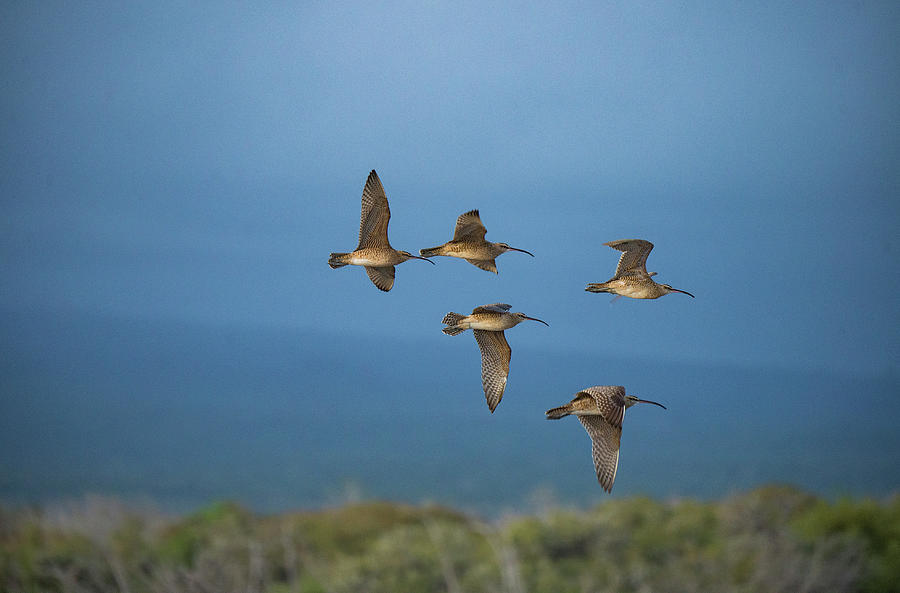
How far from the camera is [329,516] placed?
26.6 ft

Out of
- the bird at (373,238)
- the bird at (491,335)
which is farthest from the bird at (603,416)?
the bird at (373,238)

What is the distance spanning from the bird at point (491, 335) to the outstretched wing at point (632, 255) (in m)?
0.37

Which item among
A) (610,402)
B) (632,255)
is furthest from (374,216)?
(610,402)

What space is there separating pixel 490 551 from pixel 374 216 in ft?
14.7

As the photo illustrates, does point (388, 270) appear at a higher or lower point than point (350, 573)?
higher

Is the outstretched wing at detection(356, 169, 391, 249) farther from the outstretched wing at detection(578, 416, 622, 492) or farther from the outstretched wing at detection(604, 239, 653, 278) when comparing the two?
the outstretched wing at detection(578, 416, 622, 492)

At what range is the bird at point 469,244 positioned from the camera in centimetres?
313

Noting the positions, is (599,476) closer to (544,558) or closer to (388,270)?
(388,270)

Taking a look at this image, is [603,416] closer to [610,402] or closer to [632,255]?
[610,402]

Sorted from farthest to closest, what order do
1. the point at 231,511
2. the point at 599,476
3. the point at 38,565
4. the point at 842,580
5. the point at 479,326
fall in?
the point at 231,511
the point at 38,565
the point at 842,580
the point at 479,326
the point at 599,476

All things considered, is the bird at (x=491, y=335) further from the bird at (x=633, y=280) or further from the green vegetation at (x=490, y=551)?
the green vegetation at (x=490, y=551)

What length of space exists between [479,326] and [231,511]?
5.59 metres

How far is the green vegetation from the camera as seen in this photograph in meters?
6.67

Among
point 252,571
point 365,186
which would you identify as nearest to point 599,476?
point 365,186
